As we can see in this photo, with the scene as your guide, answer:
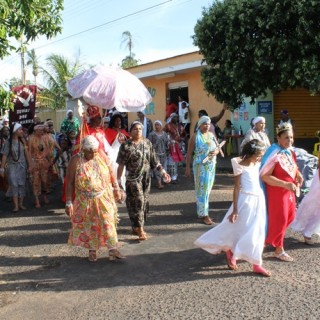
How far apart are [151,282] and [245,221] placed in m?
1.25

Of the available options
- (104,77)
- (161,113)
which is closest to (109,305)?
(104,77)

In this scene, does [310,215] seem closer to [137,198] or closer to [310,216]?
[310,216]

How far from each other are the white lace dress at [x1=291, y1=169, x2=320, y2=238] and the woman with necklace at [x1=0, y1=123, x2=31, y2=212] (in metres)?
5.56

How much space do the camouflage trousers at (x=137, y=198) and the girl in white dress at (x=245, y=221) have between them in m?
1.50

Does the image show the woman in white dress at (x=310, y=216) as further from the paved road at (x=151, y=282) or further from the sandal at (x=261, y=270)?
the sandal at (x=261, y=270)

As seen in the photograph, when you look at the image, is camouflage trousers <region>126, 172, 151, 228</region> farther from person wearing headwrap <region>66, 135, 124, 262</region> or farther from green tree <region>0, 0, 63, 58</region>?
green tree <region>0, 0, 63, 58</region>

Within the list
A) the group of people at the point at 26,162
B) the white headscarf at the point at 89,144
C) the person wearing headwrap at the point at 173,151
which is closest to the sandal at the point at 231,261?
the white headscarf at the point at 89,144

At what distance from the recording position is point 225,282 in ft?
16.1

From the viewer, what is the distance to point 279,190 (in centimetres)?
557

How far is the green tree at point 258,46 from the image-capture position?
10797 mm

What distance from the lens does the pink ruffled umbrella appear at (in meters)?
6.93

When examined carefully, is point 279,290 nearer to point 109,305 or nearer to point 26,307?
point 109,305

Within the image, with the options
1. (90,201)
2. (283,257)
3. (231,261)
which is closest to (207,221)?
(283,257)

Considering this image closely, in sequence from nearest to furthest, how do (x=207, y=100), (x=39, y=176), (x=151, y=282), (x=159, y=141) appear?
1. (x=151, y=282)
2. (x=39, y=176)
3. (x=159, y=141)
4. (x=207, y=100)
